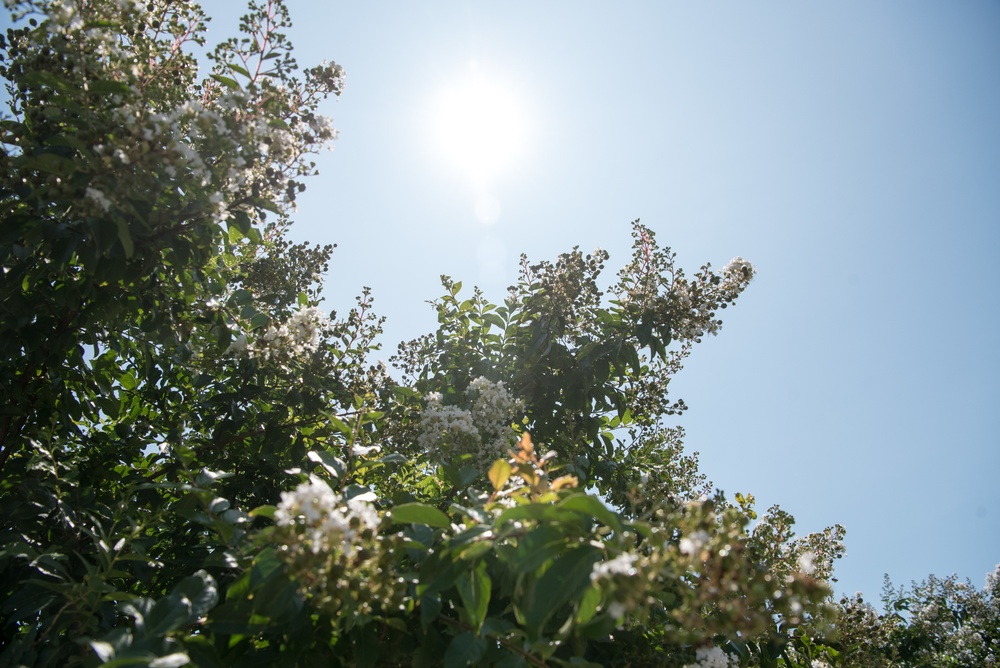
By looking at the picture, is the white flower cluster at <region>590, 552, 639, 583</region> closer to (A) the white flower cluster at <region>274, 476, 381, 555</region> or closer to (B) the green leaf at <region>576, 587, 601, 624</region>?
(B) the green leaf at <region>576, 587, 601, 624</region>

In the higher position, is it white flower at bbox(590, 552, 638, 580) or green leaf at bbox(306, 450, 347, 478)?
green leaf at bbox(306, 450, 347, 478)

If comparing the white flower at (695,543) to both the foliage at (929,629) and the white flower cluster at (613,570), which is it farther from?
the foliage at (929,629)

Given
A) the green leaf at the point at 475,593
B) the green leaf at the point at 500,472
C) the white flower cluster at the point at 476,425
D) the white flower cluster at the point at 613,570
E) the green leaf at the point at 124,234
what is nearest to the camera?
the white flower cluster at the point at 613,570

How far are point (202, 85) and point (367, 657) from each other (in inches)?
93.8

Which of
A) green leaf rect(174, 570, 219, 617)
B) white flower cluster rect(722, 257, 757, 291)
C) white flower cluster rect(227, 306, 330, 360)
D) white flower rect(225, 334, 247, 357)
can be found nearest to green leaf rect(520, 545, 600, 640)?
green leaf rect(174, 570, 219, 617)

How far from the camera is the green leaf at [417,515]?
152cm

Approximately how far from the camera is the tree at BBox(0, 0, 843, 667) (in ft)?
Answer: 4.78

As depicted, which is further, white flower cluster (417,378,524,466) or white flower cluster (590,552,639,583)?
white flower cluster (417,378,524,466)

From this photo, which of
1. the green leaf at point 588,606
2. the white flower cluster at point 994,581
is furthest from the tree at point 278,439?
the white flower cluster at point 994,581

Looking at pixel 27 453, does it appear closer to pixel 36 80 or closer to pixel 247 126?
pixel 36 80

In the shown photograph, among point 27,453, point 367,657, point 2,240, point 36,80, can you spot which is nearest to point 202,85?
point 36,80

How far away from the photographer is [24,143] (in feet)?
8.19

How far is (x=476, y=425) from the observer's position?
10.3 ft

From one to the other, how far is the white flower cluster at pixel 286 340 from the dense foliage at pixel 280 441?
1cm
